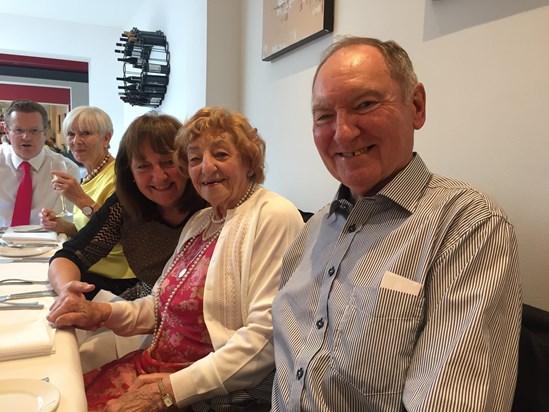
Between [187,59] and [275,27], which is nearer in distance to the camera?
[275,27]

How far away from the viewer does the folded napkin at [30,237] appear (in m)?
2.01

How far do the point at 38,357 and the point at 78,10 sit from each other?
4.85 metres

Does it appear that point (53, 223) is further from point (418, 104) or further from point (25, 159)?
point (418, 104)

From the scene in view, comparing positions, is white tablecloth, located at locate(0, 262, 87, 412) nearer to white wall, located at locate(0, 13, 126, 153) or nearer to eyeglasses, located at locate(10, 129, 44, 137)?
eyeglasses, located at locate(10, 129, 44, 137)

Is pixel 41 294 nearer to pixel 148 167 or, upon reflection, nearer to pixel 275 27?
pixel 148 167

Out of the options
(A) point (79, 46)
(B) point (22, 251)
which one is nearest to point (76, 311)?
(B) point (22, 251)

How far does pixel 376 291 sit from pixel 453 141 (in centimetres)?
57

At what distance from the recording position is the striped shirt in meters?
0.65

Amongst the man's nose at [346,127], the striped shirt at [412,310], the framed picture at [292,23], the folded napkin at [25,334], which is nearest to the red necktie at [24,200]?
the framed picture at [292,23]

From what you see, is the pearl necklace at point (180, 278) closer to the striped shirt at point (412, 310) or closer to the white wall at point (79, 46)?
the striped shirt at point (412, 310)

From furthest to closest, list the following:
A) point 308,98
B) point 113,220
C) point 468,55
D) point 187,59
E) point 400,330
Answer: point 187,59 < point 308,98 < point 113,220 < point 468,55 < point 400,330

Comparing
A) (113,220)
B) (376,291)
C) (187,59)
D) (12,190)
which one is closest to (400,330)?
(376,291)

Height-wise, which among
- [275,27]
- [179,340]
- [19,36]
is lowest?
[179,340]

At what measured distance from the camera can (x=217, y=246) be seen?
3.84ft
